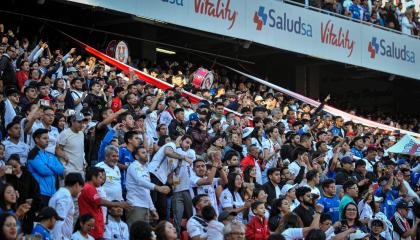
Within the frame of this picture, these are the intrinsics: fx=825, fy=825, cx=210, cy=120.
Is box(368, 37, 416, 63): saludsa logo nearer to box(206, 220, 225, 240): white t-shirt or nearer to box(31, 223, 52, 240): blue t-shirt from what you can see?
box(206, 220, 225, 240): white t-shirt

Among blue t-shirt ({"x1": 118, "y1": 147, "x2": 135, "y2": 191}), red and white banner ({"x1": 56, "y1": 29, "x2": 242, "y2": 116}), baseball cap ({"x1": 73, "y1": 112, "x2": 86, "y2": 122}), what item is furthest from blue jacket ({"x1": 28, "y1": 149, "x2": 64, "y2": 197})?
red and white banner ({"x1": 56, "y1": 29, "x2": 242, "y2": 116})

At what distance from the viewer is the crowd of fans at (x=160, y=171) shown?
8930 mm

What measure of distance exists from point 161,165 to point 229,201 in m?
1.02

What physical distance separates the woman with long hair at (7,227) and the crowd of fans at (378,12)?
61.5 ft

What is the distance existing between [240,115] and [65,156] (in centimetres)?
613

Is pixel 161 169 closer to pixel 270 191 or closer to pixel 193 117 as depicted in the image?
pixel 270 191

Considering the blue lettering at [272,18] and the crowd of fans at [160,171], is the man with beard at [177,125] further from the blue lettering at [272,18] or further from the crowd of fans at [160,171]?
the blue lettering at [272,18]

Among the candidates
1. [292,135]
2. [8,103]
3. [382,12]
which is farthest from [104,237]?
[382,12]

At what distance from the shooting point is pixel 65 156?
10.3m

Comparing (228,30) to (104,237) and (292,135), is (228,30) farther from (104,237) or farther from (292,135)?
(104,237)

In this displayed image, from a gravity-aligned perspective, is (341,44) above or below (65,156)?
above

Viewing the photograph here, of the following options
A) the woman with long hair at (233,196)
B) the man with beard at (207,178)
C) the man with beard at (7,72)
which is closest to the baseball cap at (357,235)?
the woman with long hair at (233,196)

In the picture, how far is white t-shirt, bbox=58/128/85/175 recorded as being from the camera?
10.3 m

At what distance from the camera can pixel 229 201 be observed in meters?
11.0
